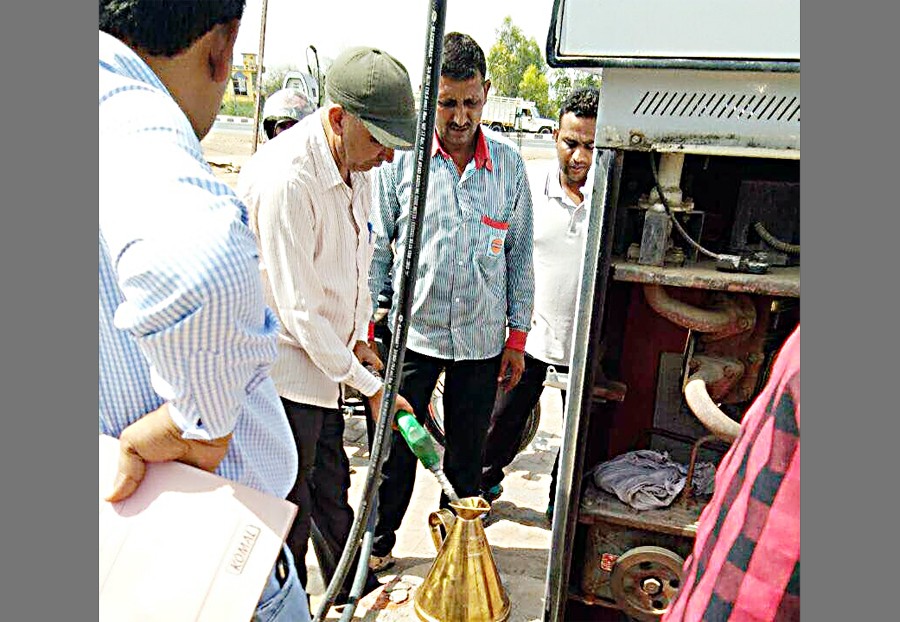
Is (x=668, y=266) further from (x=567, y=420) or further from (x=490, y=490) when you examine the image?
(x=490, y=490)

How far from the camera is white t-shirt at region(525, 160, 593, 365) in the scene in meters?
3.44

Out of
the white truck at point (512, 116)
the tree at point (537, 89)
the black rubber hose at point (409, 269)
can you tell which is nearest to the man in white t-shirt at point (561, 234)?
the black rubber hose at point (409, 269)

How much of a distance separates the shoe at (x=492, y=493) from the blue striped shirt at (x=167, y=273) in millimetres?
2674

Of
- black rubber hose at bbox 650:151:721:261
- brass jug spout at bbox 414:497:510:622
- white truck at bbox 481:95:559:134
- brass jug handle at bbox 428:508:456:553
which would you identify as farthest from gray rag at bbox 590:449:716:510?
white truck at bbox 481:95:559:134

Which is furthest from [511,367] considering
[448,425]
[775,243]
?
[775,243]

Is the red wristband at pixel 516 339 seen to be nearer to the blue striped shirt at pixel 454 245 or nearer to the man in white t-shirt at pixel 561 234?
the blue striped shirt at pixel 454 245

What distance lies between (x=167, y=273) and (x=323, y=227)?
1.23 metres

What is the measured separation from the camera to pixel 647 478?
7.02ft

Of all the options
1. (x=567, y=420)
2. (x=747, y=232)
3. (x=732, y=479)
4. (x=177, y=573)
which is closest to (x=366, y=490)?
(x=567, y=420)

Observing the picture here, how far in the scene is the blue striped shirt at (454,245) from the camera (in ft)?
9.86

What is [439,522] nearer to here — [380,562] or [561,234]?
[380,562]

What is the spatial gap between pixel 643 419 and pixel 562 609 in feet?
2.37

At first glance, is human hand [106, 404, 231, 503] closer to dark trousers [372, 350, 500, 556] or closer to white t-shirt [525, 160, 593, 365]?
dark trousers [372, 350, 500, 556]

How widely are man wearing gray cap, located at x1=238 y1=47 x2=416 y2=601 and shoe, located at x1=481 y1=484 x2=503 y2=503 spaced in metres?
1.44
